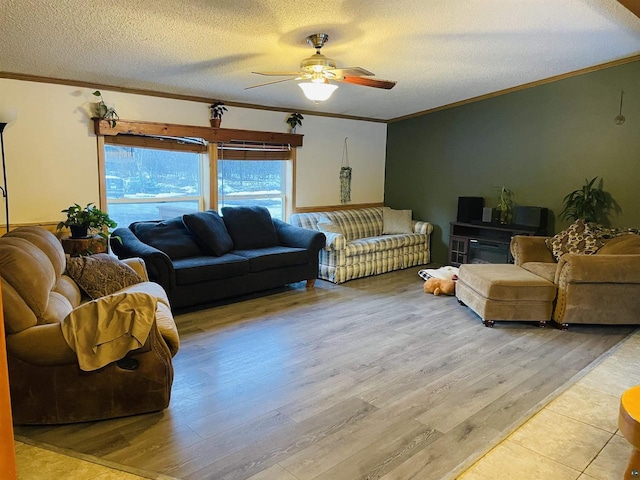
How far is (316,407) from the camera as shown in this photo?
2.72m

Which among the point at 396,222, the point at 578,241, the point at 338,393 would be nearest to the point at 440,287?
the point at 578,241

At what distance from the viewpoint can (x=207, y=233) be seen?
477 centimetres

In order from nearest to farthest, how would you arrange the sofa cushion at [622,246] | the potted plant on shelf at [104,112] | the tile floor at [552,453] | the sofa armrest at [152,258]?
the tile floor at [552,453]
the sofa armrest at [152,258]
the sofa cushion at [622,246]
the potted plant on shelf at [104,112]

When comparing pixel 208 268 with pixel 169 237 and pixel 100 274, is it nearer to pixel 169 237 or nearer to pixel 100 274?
pixel 169 237

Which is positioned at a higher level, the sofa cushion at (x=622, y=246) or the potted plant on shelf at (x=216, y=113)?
the potted plant on shelf at (x=216, y=113)

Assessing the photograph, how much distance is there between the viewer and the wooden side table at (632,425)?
6.17 feet

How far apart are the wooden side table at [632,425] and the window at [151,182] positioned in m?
4.63

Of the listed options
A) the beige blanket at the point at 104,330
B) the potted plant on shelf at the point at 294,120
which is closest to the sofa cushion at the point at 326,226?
the potted plant on shelf at the point at 294,120

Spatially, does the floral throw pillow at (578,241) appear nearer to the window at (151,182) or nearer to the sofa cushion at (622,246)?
the sofa cushion at (622,246)

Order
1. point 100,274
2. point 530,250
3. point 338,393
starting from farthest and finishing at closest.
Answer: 1. point 530,250
2. point 100,274
3. point 338,393

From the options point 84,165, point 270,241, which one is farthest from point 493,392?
point 84,165

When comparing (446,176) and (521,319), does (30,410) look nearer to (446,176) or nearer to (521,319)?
(521,319)

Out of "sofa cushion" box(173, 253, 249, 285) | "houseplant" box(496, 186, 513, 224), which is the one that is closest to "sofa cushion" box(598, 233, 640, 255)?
"houseplant" box(496, 186, 513, 224)

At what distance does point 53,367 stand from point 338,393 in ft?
5.38
